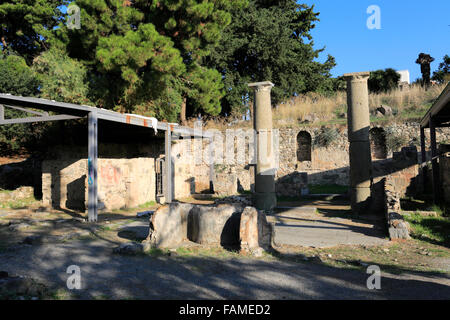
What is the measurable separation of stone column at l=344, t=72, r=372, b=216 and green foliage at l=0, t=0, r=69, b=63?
1579 centimetres

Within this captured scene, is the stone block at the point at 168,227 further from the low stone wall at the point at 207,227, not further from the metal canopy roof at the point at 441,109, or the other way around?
the metal canopy roof at the point at 441,109

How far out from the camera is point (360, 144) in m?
10.1

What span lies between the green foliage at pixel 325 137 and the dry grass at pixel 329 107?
123cm

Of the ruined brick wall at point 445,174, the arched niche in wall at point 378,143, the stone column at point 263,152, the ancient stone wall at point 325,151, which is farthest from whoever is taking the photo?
the arched niche in wall at point 378,143

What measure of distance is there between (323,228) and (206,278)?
4.63m

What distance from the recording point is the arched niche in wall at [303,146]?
2242 centimetres

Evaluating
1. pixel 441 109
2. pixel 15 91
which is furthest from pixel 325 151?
pixel 15 91

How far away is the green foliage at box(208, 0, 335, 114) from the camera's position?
81.8 ft

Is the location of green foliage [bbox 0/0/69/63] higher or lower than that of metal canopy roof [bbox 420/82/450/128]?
higher

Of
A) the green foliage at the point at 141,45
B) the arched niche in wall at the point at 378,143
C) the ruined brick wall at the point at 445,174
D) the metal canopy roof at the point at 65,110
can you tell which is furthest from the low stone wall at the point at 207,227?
the arched niche in wall at the point at 378,143

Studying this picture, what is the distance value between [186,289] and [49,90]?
48.6 ft

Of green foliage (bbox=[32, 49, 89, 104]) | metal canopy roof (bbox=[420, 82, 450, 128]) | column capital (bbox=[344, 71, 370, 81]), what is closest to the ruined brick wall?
metal canopy roof (bbox=[420, 82, 450, 128])

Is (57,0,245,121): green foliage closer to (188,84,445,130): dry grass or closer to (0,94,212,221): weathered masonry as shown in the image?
(0,94,212,221): weathered masonry
